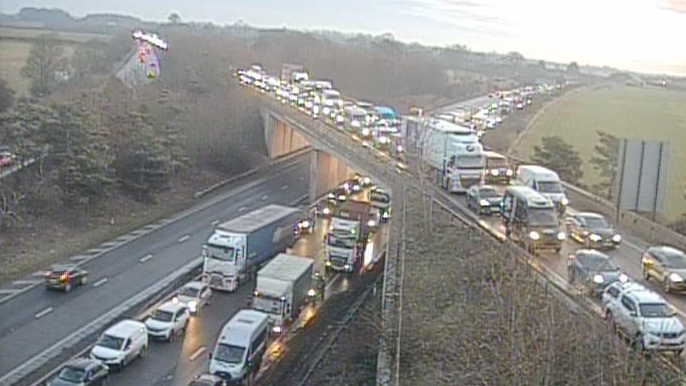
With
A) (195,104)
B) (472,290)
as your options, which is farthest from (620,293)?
(195,104)

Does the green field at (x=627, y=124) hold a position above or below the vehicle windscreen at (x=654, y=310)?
above

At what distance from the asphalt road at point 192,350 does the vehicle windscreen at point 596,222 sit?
2.22m

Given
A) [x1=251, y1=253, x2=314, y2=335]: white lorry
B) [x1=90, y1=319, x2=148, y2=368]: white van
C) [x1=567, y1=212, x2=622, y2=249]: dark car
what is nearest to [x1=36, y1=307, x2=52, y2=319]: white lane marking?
[x1=90, y1=319, x2=148, y2=368]: white van

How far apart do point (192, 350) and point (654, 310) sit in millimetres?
3121

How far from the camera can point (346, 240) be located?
27.9ft

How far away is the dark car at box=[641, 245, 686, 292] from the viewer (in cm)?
508

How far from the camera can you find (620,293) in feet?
13.6

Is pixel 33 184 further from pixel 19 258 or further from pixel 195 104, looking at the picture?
pixel 195 104

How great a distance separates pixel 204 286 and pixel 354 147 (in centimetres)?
385

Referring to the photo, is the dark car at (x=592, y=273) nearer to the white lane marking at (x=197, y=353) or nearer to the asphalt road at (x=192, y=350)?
the asphalt road at (x=192, y=350)

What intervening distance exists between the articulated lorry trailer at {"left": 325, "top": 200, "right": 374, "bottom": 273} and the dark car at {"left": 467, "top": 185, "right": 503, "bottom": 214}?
1276mm

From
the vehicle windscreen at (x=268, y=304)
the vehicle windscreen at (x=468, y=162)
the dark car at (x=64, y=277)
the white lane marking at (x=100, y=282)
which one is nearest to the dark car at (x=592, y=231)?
the vehicle windscreen at (x=468, y=162)

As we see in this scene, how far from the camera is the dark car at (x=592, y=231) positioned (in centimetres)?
636

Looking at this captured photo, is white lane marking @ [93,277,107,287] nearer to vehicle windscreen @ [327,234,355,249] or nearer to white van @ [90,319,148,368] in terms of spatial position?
white van @ [90,319,148,368]
